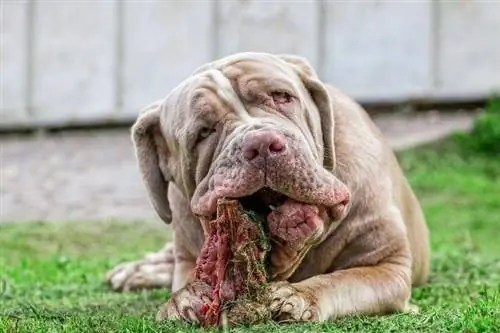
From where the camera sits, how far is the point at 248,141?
145 inches

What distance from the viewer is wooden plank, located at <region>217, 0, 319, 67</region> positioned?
13477mm

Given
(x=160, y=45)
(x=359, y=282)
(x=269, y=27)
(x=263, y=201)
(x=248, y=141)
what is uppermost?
(x=248, y=141)

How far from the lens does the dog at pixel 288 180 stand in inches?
145

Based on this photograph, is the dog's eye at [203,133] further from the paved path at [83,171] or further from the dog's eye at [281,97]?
the paved path at [83,171]

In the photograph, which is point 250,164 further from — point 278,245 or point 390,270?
point 390,270

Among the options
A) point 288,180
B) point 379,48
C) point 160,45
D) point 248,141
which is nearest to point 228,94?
point 248,141

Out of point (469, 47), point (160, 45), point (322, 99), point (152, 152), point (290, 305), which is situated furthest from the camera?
point (160, 45)

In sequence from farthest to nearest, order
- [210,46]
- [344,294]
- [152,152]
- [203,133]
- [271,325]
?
[210,46]
[152,152]
[203,133]
[344,294]
[271,325]

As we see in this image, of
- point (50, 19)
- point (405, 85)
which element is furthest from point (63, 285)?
point (50, 19)

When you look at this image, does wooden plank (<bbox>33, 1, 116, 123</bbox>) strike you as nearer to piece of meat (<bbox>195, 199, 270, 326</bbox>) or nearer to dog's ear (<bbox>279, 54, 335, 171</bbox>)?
dog's ear (<bbox>279, 54, 335, 171</bbox>)

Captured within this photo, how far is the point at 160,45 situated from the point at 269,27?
1.42 metres

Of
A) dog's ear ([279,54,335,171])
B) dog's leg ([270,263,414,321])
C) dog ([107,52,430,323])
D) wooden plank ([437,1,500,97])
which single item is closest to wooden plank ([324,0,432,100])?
wooden plank ([437,1,500,97])

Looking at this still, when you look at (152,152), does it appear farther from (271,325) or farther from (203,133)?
(271,325)

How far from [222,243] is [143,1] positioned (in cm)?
1064
